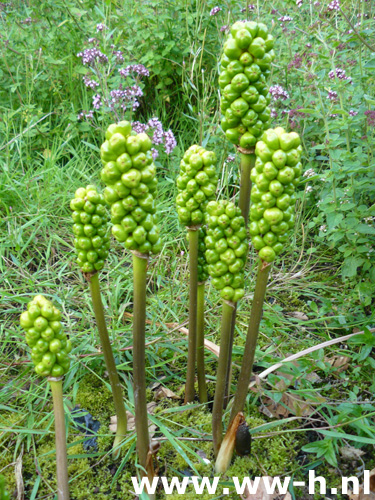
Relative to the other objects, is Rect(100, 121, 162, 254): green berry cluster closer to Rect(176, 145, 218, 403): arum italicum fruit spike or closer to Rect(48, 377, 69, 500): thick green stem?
Rect(176, 145, 218, 403): arum italicum fruit spike

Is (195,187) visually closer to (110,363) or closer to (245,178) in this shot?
(245,178)

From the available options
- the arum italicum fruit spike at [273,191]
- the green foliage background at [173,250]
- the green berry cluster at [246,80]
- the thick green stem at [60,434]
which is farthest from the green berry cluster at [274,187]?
the green foliage background at [173,250]

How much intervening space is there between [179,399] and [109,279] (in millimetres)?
1150

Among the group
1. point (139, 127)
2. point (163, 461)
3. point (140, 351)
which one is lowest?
point (163, 461)

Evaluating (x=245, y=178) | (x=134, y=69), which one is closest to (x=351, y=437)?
(x=245, y=178)

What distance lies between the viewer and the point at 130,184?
52.7 inches

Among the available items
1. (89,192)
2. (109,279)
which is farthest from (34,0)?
(89,192)

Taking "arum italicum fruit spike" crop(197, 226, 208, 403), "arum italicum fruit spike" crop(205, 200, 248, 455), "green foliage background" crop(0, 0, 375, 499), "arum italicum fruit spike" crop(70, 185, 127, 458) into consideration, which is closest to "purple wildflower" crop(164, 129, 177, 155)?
"green foliage background" crop(0, 0, 375, 499)

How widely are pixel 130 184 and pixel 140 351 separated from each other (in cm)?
61

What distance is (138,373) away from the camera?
1638 millimetres

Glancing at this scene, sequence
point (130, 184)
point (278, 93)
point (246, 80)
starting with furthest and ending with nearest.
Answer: point (278, 93), point (246, 80), point (130, 184)

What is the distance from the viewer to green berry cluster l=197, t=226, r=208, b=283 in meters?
1.87

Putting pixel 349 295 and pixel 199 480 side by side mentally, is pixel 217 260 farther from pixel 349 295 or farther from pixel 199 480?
pixel 349 295

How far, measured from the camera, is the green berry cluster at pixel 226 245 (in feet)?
5.08
